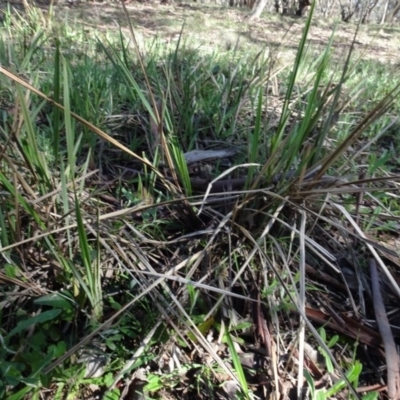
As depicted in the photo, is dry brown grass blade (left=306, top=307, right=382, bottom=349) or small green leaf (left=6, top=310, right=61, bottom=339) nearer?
small green leaf (left=6, top=310, right=61, bottom=339)

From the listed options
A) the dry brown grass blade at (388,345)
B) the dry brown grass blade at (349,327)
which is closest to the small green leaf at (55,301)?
the dry brown grass blade at (349,327)

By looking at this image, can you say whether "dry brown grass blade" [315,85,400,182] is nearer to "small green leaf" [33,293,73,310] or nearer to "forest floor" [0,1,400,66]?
"small green leaf" [33,293,73,310]

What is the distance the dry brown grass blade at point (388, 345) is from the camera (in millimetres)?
1043

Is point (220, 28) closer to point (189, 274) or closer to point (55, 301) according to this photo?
point (189, 274)

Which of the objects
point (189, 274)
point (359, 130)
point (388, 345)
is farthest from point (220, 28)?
point (388, 345)

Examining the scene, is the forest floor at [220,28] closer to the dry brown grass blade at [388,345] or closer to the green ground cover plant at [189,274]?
the green ground cover plant at [189,274]

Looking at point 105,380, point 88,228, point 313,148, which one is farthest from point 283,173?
point 105,380

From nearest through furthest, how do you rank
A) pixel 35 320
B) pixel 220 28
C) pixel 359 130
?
pixel 35 320 < pixel 359 130 < pixel 220 28

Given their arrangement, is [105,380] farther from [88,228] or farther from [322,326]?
[322,326]

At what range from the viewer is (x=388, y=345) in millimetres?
1082

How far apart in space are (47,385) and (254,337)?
1.57 ft

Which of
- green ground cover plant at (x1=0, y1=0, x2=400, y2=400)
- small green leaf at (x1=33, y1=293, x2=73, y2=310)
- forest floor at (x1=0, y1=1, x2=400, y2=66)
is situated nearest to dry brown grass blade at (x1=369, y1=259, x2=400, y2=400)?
green ground cover plant at (x1=0, y1=0, x2=400, y2=400)

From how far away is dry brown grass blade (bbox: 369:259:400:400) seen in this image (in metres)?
1.04

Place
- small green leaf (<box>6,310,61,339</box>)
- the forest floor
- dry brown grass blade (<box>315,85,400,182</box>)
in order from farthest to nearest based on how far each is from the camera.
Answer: the forest floor → dry brown grass blade (<box>315,85,400,182</box>) → small green leaf (<box>6,310,61,339</box>)
